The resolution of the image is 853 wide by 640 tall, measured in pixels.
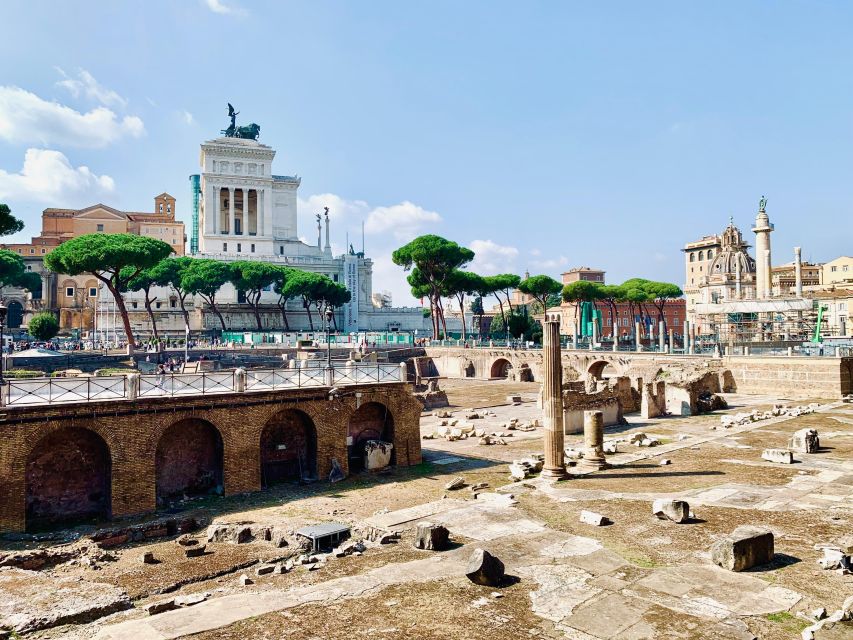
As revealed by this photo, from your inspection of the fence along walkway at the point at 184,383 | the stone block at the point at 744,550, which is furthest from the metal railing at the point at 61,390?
the stone block at the point at 744,550

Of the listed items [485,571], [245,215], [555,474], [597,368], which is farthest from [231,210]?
[485,571]

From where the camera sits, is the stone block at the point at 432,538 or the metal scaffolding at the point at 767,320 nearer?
the stone block at the point at 432,538

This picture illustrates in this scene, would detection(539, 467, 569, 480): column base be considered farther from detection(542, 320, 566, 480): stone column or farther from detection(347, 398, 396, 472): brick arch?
detection(347, 398, 396, 472): brick arch

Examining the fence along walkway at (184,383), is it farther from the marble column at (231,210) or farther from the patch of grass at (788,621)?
the marble column at (231,210)

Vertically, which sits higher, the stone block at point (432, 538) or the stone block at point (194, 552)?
the stone block at point (432, 538)

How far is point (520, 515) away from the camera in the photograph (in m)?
16.2

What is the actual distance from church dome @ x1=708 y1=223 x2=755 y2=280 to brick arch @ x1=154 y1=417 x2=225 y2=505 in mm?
86993

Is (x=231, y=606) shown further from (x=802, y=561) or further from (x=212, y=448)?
(x=802, y=561)

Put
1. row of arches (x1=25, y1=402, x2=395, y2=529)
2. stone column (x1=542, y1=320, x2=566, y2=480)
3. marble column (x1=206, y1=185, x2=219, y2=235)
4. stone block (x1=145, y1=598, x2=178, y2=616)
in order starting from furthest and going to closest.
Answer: marble column (x1=206, y1=185, x2=219, y2=235), stone column (x1=542, y1=320, x2=566, y2=480), row of arches (x1=25, y1=402, x2=395, y2=529), stone block (x1=145, y1=598, x2=178, y2=616)

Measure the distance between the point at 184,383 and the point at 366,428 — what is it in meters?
6.79

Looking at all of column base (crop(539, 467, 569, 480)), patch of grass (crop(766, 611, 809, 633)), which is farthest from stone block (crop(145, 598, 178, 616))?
column base (crop(539, 467, 569, 480))

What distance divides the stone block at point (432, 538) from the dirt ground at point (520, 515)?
31 cm

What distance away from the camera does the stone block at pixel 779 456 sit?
72.2 feet

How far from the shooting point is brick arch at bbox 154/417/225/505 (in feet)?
59.5
